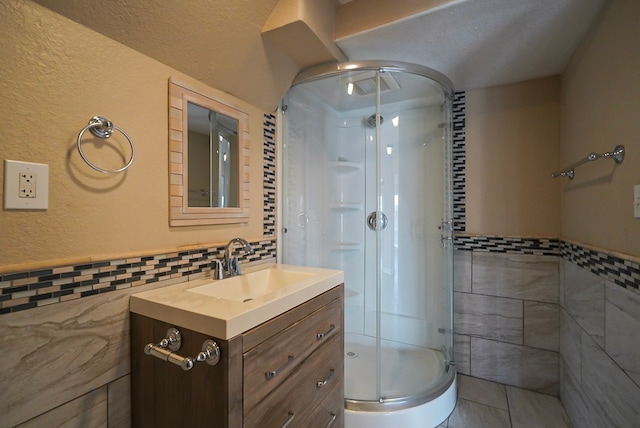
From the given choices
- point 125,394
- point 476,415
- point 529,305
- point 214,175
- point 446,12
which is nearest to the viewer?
point 125,394

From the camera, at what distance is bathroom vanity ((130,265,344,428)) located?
2.41ft

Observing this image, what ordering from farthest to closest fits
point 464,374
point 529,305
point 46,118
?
point 464,374 → point 529,305 → point 46,118

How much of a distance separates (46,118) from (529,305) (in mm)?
2510

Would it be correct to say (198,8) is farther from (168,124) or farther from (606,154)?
(606,154)

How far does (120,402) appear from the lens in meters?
0.93

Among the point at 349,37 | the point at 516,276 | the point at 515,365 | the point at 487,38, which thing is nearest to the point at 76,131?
the point at 349,37

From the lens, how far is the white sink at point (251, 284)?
3.71 ft

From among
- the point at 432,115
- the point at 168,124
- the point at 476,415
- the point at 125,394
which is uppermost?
the point at 432,115

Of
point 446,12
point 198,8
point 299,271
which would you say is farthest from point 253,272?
point 446,12

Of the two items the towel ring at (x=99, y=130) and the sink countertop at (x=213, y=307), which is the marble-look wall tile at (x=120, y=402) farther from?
the towel ring at (x=99, y=130)

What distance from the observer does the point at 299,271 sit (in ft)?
4.45

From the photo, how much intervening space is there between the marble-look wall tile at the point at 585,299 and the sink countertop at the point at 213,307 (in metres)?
1.22

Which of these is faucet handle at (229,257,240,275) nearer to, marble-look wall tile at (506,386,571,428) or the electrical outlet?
the electrical outlet

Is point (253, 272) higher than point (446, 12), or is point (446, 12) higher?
point (446, 12)
